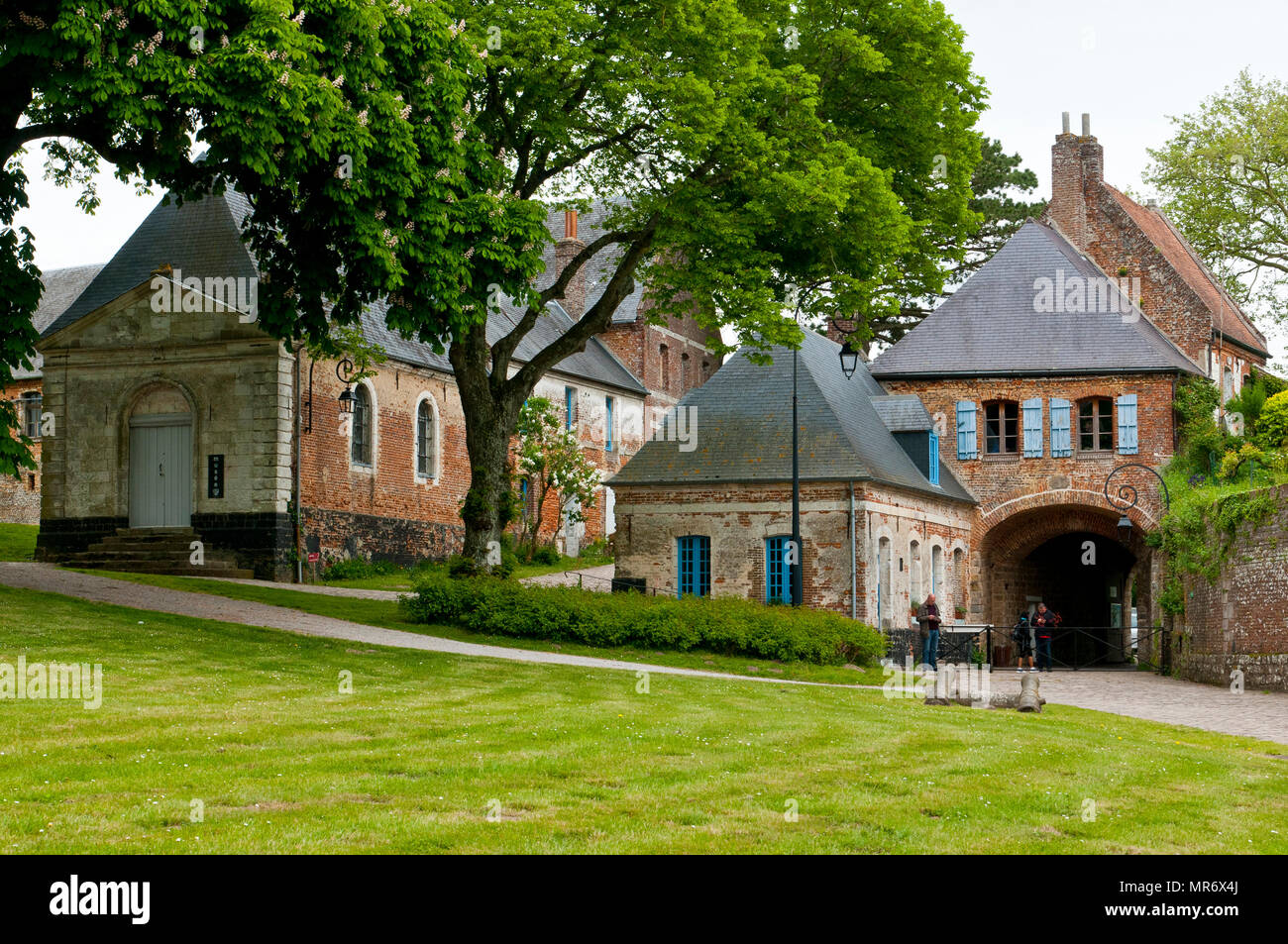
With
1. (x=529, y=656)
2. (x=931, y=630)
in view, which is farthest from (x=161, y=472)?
(x=931, y=630)

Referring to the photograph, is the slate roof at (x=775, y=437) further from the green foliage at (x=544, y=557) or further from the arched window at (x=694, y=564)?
the green foliage at (x=544, y=557)

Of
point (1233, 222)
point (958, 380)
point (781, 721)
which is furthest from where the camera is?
point (1233, 222)

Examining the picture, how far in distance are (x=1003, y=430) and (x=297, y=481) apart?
18351mm

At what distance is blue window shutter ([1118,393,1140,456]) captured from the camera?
37750 millimetres

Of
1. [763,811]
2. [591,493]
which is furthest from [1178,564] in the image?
[763,811]

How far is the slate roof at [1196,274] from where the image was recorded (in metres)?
40.4

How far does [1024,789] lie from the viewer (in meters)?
10.8

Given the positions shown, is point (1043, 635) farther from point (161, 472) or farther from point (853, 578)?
point (161, 472)

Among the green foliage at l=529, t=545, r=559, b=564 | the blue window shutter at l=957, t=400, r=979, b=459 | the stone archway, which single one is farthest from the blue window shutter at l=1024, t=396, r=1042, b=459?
the green foliage at l=529, t=545, r=559, b=564

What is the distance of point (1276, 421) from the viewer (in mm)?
30156

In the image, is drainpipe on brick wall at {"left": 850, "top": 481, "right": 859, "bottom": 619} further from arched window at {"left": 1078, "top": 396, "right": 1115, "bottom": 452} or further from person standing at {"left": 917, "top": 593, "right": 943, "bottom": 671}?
arched window at {"left": 1078, "top": 396, "right": 1115, "bottom": 452}

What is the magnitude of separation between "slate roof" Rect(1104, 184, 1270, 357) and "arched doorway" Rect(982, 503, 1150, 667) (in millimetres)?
6531
